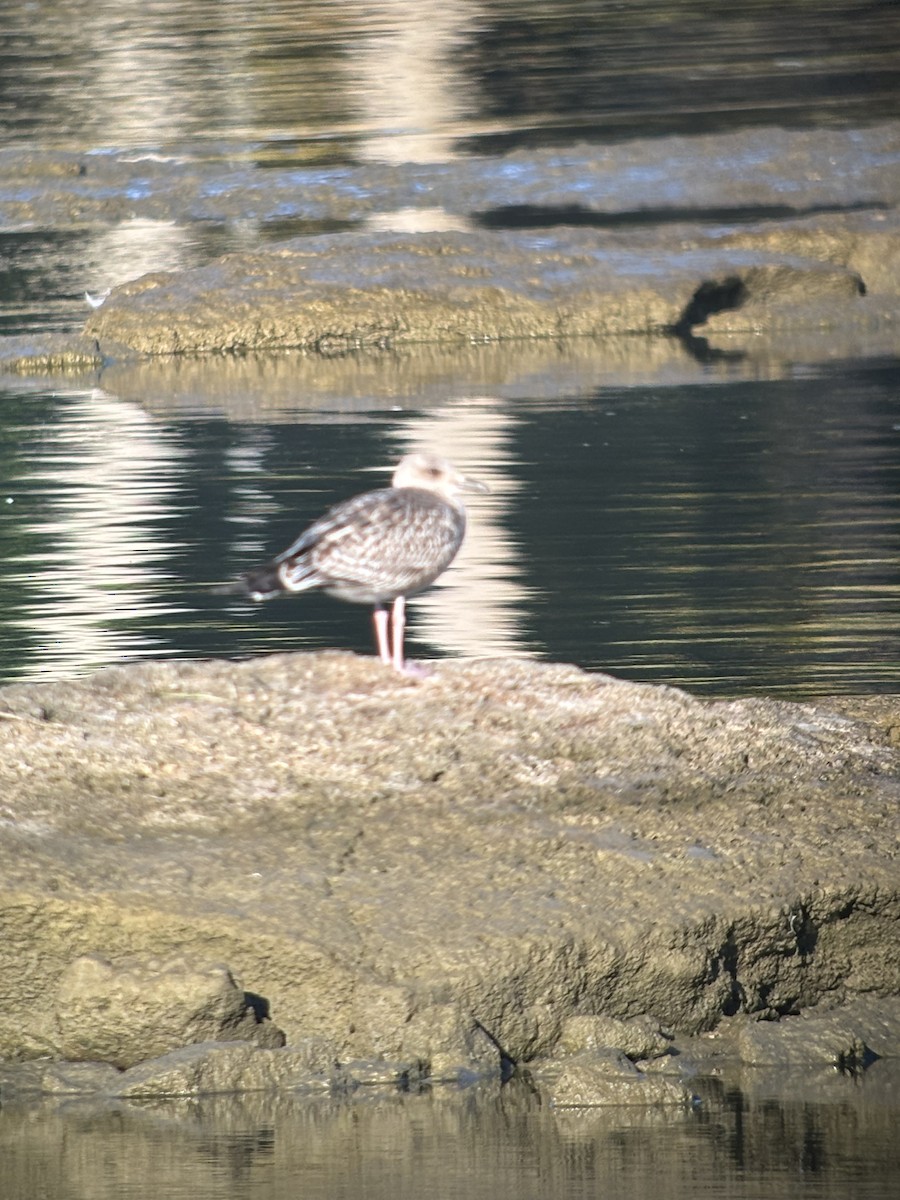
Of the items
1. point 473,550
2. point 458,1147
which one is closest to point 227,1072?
point 458,1147

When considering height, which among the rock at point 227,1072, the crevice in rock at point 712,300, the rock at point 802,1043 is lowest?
the crevice in rock at point 712,300

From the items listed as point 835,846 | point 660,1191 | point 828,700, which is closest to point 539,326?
point 828,700

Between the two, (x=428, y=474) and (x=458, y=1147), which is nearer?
(x=458, y=1147)

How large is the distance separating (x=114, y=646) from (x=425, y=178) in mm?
12804

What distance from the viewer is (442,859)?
561 centimetres

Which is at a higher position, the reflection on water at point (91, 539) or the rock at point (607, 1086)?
the rock at point (607, 1086)

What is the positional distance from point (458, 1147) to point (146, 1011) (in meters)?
0.84

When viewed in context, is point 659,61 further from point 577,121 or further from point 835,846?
point 835,846

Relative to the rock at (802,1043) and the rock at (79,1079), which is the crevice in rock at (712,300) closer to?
the rock at (802,1043)

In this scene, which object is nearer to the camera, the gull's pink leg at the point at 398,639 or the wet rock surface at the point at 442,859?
the wet rock surface at the point at 442,859

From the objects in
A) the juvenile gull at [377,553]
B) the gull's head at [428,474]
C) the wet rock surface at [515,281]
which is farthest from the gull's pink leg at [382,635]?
the wet rock surface at [515,281]

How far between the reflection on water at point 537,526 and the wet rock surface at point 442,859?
1735 millimetres

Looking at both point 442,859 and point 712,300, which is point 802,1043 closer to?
point 442,859

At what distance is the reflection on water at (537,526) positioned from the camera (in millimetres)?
8391
